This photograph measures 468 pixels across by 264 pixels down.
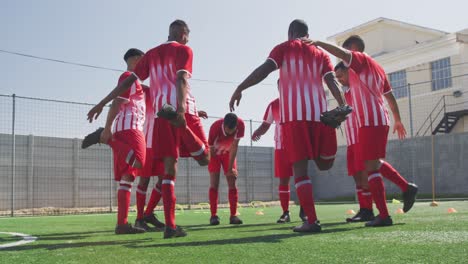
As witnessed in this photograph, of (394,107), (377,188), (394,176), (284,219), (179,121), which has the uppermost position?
(394,107)

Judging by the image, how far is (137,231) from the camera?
5859mm

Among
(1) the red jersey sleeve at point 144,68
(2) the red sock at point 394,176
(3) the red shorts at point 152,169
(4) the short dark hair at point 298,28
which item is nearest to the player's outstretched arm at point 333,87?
(4) the short dark hair at point 298,28

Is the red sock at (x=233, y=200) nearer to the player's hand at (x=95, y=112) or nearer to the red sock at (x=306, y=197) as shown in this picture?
the red sock at (x=306, y=197)

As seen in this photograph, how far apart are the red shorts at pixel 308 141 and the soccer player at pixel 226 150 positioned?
302 centimetres

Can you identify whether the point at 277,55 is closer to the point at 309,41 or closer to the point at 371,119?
the point at 309,41

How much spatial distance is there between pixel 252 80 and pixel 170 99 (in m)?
0.85

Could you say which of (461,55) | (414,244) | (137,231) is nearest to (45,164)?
(137,231)

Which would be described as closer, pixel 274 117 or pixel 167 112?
pixel 167 112

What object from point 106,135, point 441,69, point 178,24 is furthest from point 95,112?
point 441,69

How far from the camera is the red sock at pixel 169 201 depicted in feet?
15.9

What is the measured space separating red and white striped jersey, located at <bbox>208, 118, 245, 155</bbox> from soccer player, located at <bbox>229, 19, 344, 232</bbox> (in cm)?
300

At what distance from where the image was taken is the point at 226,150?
847 cm

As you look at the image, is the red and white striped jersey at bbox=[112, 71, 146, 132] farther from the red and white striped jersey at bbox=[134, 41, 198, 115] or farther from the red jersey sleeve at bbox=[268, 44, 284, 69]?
the red jersey sleeve at bbox=[268, 44, 284, 69]

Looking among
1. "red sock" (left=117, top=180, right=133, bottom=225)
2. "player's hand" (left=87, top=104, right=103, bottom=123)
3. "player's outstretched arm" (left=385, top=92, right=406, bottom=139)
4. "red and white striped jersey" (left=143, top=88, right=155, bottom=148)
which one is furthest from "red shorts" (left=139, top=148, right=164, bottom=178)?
"player's outstretched arm" (left=385, top=92, right=406, bottom=139)
